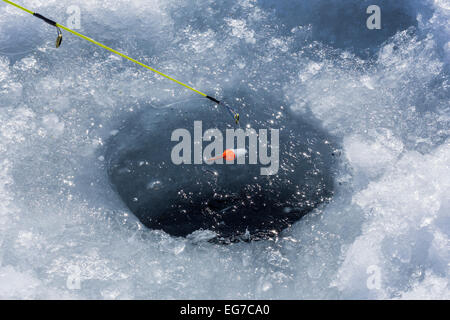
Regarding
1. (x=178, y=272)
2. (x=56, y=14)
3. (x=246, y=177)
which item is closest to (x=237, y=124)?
(x=246, y=177)

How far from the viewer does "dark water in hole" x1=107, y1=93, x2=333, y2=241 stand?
347 centimetres

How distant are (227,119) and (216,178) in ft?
2.21

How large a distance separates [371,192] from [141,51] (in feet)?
9.43

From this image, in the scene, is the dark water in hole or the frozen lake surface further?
the dark water in hole

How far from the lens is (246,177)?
367 cm

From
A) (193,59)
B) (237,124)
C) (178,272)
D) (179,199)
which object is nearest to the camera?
(178,272)

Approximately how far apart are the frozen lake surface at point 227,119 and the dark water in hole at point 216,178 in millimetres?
94

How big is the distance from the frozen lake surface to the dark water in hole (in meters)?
0.09

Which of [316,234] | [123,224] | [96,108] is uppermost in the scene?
[96,108]

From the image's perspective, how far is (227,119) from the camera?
395 centimetres

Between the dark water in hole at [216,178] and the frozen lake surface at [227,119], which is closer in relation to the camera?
the frozen lake surface at [227,119]

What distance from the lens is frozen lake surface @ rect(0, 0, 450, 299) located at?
3318 mm

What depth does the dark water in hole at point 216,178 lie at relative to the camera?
3471 mm

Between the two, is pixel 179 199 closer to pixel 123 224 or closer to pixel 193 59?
pixel 123 224
